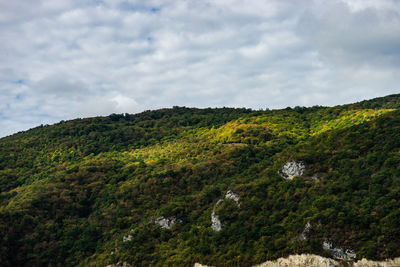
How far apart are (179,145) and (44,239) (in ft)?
147

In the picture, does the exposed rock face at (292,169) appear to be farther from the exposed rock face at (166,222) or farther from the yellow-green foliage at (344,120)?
the yellow-green foliage at (344,120)

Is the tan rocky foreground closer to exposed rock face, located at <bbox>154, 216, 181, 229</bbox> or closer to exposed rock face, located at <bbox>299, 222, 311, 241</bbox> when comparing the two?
exposed rock face, located at <bbox>299, 222, 311, 241</bbox>

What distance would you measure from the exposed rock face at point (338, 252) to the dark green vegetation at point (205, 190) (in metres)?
0.63

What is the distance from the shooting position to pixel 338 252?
39.5 meters

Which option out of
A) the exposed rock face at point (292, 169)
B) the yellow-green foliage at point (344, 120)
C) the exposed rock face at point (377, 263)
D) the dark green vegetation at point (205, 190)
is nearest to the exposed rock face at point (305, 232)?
the dark green vegetation at point (205, 190)

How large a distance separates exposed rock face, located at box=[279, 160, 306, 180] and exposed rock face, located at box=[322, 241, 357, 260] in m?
17.3

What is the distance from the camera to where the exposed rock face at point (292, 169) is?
57125mm

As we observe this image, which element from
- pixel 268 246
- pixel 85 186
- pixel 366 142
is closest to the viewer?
pixel 268 246

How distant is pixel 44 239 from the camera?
70.4m

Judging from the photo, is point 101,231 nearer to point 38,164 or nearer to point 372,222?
point 38,164

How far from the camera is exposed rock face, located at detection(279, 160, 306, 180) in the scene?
2249 inches

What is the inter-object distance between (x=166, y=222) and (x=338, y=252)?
32.4m

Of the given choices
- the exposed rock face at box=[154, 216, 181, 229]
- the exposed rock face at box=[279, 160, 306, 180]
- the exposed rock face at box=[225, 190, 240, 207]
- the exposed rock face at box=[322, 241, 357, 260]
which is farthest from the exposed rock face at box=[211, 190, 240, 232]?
the exposed rock face at box=[322, 241, 357, 260]

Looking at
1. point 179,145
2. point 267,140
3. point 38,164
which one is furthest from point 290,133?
point 38,164
